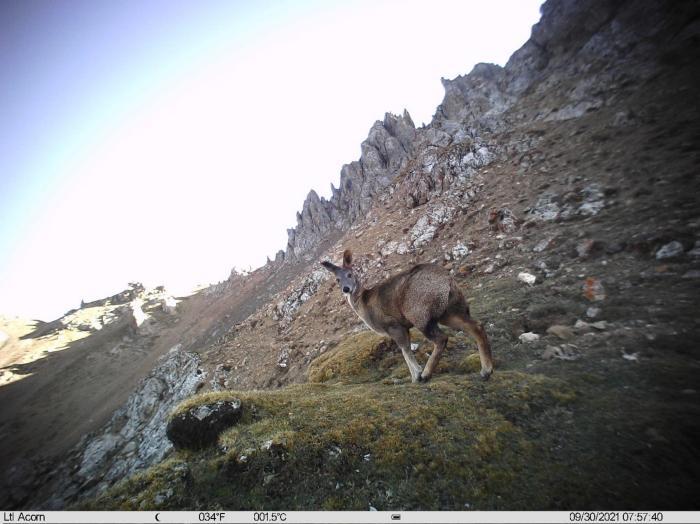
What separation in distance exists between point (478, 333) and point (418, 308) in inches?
59.1

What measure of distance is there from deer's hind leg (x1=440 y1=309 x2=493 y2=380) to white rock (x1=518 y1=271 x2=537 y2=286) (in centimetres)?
638

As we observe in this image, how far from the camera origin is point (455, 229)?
70.5 ft

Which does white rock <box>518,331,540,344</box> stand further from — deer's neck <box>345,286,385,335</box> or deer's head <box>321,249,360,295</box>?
deer's head <box>321,249,360,295</box>

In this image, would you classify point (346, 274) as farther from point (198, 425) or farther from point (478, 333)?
point (198, 425)

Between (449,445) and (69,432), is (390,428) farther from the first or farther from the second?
(69,432)

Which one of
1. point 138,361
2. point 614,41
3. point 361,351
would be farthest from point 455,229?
point 138,361

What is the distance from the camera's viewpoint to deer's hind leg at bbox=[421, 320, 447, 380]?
702cm

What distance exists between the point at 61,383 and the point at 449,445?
80.4 meters

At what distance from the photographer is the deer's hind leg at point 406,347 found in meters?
7.48

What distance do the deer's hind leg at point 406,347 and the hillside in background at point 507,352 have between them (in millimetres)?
538

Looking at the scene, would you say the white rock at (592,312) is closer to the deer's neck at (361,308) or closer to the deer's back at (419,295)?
the deer's back at (419,295)

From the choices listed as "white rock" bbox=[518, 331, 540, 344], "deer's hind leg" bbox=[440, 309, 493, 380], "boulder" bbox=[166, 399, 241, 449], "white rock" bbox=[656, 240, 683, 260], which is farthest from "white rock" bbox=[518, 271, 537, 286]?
"boulder" bbox=[166, 399, 241, 449]

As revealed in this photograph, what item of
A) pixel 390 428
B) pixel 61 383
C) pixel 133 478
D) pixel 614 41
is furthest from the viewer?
pixel 61 383

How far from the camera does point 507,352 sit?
7742 millimetres
